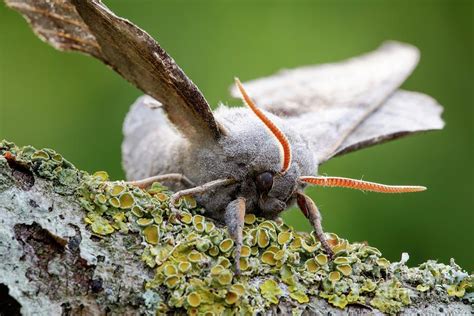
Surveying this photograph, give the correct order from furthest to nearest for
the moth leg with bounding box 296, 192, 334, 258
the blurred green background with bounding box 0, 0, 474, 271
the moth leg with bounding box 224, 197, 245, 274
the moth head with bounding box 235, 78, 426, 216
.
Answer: the blurred green background with bounding box 0, 0, 474, 271, the moth head with bounding box 235, 78, 426, 216, the moth leg with bounding box 296, 192, 334, 258, the moth leg with bounding box 224, 197, 245, 274

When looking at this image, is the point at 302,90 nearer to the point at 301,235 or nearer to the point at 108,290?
the point at 301,235

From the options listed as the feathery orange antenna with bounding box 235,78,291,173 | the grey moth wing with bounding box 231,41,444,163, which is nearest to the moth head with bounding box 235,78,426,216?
the feathery orange antenna with bounding box 235,78,291,173

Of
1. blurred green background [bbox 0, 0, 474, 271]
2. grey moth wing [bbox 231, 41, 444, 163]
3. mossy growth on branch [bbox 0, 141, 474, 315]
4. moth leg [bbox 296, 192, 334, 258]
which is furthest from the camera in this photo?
blurred green background [bbox 0, 0, 474, 271]

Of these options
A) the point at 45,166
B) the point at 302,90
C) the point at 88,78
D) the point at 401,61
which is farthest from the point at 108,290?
the point at 88,78

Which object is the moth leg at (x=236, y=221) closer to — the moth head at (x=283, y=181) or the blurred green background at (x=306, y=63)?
the moth head at (x=283, y=181)

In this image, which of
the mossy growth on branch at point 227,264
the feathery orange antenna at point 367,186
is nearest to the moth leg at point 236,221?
the mossy growth on branch at point 227,264

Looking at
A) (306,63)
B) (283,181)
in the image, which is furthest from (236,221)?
(306,63)

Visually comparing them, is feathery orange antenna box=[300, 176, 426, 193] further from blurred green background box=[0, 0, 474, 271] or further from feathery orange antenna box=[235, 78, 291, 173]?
blurred green background box=[0, 0, 474, 271]
